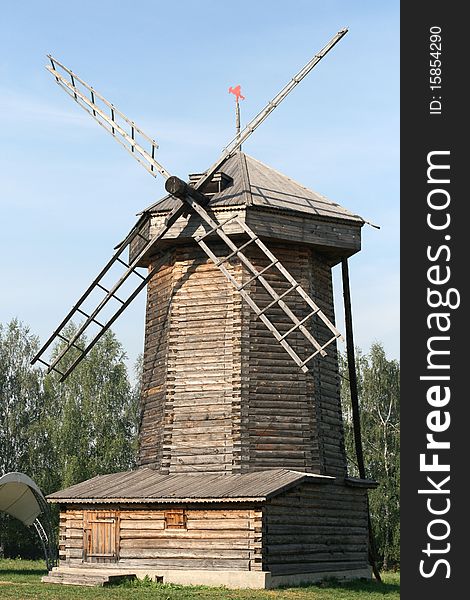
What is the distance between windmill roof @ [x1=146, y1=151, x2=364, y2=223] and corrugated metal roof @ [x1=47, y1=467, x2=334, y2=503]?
20.4 feet

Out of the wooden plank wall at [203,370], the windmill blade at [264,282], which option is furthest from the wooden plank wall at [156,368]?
the windmill blade at [264,282]

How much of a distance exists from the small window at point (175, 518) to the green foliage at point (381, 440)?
17298mm

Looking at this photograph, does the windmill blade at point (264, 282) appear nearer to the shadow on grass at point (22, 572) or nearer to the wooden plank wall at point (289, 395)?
the wooden plank wall at point (289, 395)

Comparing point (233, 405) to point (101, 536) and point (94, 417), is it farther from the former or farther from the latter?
point (94, 417)

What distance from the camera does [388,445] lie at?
38125mm

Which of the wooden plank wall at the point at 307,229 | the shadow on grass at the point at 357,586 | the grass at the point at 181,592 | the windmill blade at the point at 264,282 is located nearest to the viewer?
the grass at the point at 181,592

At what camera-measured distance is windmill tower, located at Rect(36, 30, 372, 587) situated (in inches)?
770

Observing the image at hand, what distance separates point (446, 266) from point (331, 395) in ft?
39.1

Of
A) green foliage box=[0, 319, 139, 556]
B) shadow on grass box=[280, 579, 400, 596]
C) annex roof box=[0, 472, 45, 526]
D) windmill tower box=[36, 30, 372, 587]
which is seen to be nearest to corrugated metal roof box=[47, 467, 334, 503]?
windmill tower box=[36, 30, 372, 587]

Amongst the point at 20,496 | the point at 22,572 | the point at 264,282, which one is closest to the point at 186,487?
the point at 264,282

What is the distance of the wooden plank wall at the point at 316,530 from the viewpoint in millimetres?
19266

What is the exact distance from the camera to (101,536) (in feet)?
68.9

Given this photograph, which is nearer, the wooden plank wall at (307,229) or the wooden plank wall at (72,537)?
the wooden plank wall at (307,229)

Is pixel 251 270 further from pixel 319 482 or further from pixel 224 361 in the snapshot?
pixel 319 482
